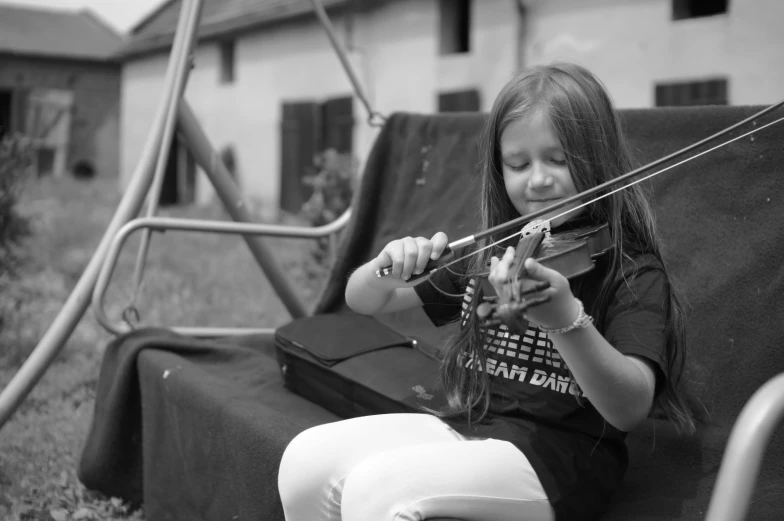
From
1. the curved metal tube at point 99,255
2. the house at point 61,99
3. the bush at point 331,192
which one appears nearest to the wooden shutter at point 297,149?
the bush at point 331,192

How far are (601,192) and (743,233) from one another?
692 millimetres

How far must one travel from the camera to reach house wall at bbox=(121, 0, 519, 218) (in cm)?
699

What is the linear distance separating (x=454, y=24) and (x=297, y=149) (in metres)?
2.75

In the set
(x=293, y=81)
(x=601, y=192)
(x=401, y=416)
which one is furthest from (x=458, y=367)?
(x=293, y=81)

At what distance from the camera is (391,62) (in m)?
8.02

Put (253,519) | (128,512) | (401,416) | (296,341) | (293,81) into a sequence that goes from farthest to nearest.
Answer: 1. (293,81)
2. (128,512)
3. (296,341)
4. (253,519)
5. (401,416)

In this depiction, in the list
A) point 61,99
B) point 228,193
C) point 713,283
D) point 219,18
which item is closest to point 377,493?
point 713,283

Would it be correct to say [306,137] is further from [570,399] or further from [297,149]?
[570,399]

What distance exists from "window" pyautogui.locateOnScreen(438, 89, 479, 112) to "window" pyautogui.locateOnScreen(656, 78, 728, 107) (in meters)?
1.78

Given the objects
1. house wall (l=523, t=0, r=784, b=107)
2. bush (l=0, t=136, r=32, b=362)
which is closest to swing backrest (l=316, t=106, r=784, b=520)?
house wall (l=523, t=0, r=784, b=107)

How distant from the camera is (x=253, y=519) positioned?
1.76 metres

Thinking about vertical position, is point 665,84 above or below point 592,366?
above

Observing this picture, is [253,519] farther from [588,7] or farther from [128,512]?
[588,7]

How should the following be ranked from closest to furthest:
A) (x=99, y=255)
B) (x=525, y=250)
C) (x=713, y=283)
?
(x=525, y=250), (x=713, y=283), (x=99, y=255)
